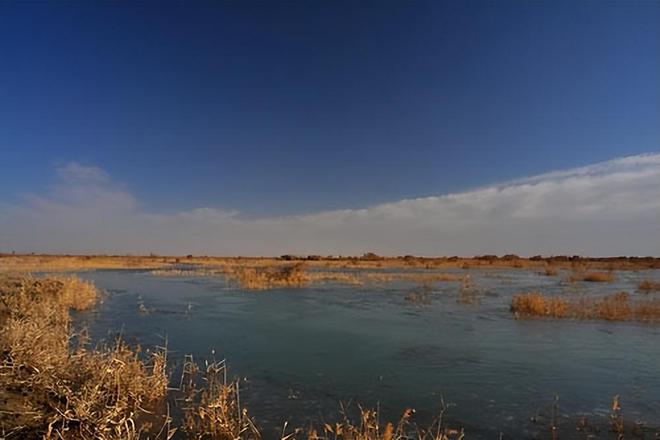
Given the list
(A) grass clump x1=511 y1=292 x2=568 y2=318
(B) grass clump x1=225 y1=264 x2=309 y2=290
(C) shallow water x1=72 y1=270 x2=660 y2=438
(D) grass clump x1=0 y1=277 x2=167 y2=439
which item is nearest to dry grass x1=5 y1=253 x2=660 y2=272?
(B) grass clump x1=225 y1=264 x2=309 y2=290

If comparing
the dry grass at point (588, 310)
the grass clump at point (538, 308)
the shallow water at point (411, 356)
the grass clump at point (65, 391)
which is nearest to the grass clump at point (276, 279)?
the shallow water at point (411, 356)

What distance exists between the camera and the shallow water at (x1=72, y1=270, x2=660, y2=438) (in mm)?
6980

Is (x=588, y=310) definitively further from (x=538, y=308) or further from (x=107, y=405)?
(x=107, y=405)

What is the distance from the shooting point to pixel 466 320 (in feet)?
49.9

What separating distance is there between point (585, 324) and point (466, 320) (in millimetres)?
3797

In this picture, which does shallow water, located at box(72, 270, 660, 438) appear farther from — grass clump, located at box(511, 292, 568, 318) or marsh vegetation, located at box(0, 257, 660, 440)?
grass clump, located at box(511, 292, 568, 318)

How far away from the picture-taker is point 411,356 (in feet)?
33.7

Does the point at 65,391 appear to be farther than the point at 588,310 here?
No

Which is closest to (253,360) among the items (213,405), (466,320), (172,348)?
(172,348)

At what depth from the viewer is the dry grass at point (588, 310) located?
15725mm

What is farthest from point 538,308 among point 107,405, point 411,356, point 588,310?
point 107,405

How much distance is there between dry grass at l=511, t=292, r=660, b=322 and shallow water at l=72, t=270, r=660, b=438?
0.88 m

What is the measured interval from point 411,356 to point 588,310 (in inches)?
402

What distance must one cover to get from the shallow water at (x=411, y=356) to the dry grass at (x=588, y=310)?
88 centimetres
